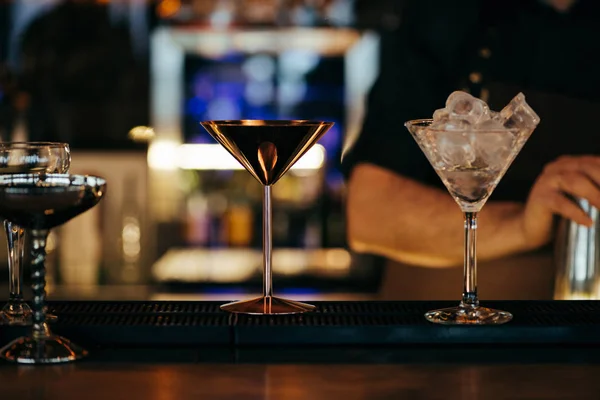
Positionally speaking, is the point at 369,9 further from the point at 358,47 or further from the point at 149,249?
the point at 149,249

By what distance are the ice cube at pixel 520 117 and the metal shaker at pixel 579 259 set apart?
625mm

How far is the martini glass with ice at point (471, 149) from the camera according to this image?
127cm

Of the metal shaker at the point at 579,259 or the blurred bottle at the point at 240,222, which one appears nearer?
the metal shaker at the point at 579,259

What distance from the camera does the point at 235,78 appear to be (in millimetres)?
3998

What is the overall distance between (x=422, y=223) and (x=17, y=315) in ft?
5.32

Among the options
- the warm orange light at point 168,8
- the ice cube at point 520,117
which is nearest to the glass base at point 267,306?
the ice cube at point 520,117

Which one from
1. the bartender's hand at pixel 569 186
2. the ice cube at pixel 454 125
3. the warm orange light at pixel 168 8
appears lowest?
the bartender's hand at pixel 569 186

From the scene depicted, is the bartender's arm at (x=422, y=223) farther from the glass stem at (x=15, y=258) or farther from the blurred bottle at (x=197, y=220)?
the glass stem at (x=15, y=258)

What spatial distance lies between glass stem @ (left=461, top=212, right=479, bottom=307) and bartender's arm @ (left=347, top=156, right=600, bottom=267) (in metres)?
1.10

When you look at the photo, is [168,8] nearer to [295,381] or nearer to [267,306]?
[267,306]

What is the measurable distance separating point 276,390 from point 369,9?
9.99 feet

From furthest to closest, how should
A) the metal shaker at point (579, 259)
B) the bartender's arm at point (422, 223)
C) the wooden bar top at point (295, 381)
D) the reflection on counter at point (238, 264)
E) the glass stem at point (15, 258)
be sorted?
the reflection on counter at point (238, 264) → the bartender's arm at point (422, 223) → the metal shaker at point (579, 259) → the glass stem at point (15, 258) → the wooden bar top at point (295, 381)

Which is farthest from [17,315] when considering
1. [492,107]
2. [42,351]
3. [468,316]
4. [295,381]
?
[492,107]

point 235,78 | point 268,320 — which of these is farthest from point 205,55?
point 268,320
